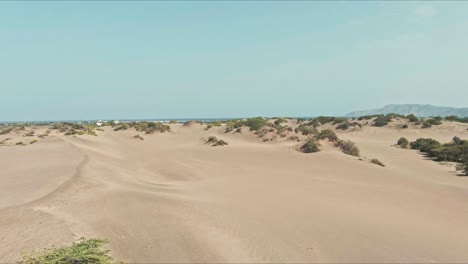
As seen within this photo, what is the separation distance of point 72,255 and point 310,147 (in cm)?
1696

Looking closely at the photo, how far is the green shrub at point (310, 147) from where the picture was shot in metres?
21.1

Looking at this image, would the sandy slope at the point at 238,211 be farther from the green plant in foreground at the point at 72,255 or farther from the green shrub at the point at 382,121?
the green shrub at the point at 382,121

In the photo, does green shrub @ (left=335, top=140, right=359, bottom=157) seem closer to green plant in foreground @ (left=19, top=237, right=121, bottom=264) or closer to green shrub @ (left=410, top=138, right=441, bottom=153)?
green shrub @ (left=410, top=138, right=441, bottom=153)

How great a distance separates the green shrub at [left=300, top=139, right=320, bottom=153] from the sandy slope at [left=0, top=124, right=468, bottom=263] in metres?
2.78

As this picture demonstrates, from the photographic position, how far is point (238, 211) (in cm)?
950

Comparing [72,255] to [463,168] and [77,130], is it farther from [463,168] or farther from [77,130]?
[77,130]

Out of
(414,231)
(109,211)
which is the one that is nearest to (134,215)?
(109,211)

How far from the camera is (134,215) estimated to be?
28.5 ft

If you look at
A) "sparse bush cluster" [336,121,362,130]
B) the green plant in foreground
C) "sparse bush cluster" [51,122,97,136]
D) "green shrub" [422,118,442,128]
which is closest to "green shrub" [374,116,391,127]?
"sparse bush cluster" [336,121,362,130]

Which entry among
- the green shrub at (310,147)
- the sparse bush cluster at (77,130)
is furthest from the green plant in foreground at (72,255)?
the sparse bush cluster at (77,130)

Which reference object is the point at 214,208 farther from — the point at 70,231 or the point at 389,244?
the point at 389,244

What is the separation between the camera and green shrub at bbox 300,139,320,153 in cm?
2109

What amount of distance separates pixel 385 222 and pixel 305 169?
8251mm

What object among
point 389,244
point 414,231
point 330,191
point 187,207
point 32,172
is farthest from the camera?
point 32,172
